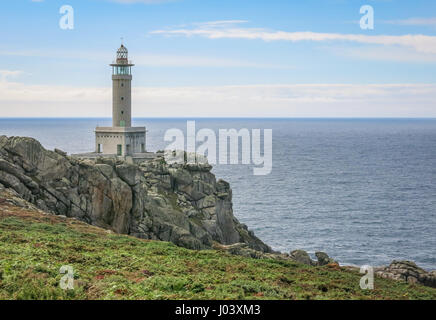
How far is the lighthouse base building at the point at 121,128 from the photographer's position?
6725 cm

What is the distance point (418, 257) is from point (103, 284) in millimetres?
48670

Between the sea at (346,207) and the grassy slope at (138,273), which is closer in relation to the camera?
the grassy slope at (138,273)

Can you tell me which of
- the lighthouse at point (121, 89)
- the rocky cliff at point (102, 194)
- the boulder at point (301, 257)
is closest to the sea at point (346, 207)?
the boulder at point (301, 257)

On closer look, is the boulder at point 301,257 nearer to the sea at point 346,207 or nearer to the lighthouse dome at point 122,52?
the sea at point 346,207

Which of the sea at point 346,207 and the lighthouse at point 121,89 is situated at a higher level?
the lighthouse at point 121,89

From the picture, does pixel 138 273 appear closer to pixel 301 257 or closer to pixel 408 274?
pixel 408 274

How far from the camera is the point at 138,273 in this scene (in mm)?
22656

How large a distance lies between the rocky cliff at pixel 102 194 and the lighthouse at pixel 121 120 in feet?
43.4

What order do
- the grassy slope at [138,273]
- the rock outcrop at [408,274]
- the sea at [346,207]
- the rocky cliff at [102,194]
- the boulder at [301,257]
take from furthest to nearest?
the sea at [346,207], the boulder at [301,257], the rocky cliff at [102,194], the rock outcrop at [408,274], the grassy slope at [138,273]

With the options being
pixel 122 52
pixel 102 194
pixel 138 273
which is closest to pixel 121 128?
pixel 122 52

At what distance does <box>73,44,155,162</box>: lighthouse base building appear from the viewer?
221ft

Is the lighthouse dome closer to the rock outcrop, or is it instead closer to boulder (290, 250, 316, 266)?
boulder (290, 250, 316, 266)

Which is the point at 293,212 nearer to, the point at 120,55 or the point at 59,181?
the point at 120,55
